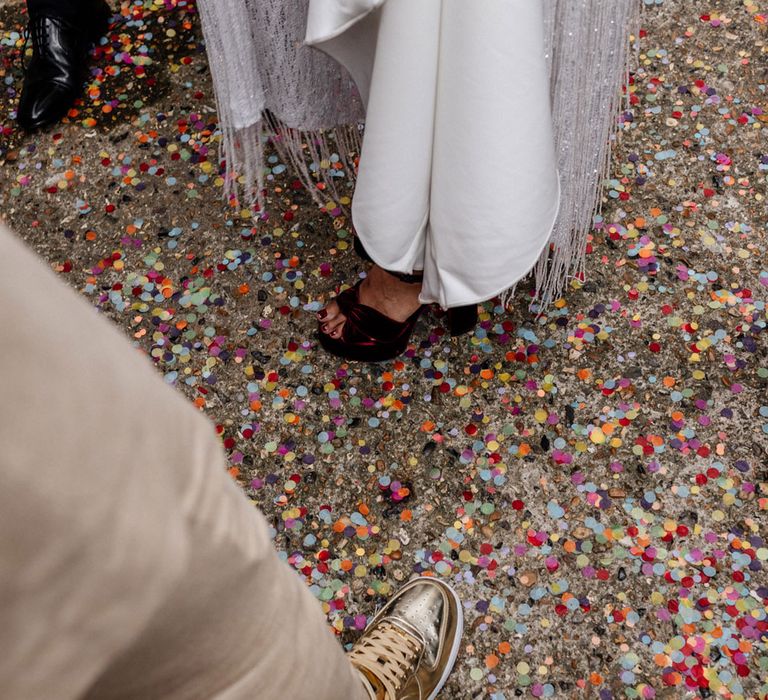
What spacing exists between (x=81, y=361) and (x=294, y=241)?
1.22m

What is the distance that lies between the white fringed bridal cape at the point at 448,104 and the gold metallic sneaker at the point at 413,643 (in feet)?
1.39

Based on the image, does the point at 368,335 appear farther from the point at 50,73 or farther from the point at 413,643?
the point at 50,73

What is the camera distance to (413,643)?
41.4 inches

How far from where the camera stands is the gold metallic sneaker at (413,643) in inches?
40.3

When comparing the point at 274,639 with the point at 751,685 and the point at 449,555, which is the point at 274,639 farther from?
the point at 751,685

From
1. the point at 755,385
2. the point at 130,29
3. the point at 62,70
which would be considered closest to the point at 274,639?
the point at 755,385

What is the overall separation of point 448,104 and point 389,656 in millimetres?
714

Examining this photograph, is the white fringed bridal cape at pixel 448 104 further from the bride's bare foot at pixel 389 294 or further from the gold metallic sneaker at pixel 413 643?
the gold metallic sneaker at pixel 413 643

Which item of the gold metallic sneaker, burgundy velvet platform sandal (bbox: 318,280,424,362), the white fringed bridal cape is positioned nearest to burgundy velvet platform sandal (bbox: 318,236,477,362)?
burgundy velvet platform sandal (bbox: 318,280,424,362)

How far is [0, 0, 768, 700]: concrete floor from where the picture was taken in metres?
1.11

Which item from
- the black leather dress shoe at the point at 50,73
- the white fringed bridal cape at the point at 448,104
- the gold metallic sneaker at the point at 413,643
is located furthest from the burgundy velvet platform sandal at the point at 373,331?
the black leather dress shoe at the point at 50,73

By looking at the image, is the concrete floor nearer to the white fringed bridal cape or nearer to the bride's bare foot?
the bride's bare foot

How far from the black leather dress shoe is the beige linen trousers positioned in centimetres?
158

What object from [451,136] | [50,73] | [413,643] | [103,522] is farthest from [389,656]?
[50,73]
